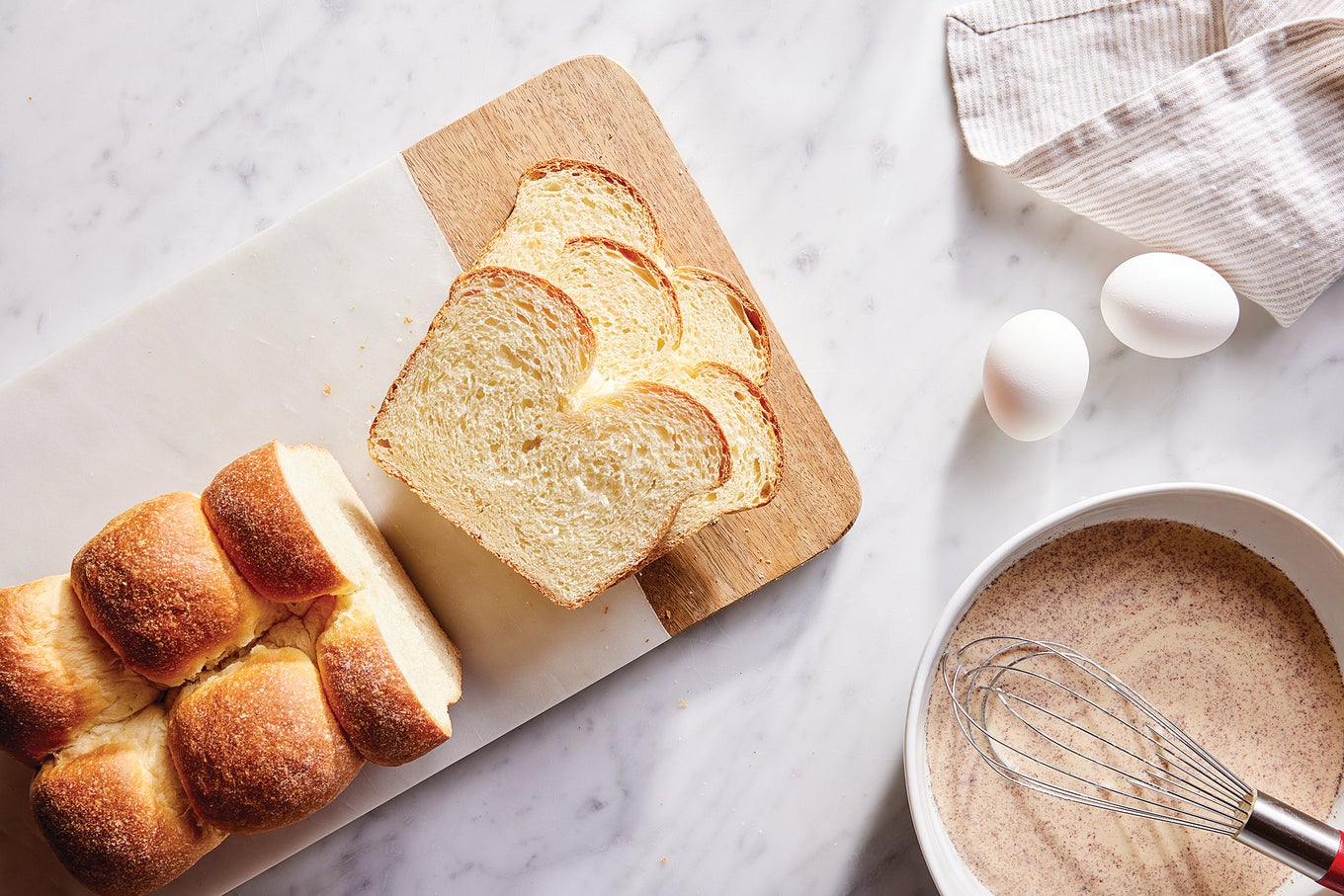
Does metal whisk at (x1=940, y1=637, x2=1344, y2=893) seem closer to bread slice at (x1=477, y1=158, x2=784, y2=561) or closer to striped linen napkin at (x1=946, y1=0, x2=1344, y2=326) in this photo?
bread slice at (x1=477, y1=158, x2=784, y2=561)

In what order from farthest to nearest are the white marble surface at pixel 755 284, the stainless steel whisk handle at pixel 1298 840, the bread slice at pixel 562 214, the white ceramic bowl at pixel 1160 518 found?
the white marble surface at pixel 755 284
the bread slice at pixel 562 214
the white ceramic bowl at pixel 1160 518
the stainless steel whisk handle at pixel 1298 840

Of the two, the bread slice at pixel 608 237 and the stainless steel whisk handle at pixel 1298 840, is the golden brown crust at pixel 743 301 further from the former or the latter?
the stainless steel whisk handle at pixel 1298 840

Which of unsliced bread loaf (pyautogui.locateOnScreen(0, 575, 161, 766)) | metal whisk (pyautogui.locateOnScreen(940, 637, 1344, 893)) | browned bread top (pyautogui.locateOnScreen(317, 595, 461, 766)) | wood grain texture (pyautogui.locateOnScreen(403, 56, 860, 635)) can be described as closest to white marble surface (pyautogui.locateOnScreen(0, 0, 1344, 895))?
wood grain texture (pyautogui.locateOnScreen(403, 56, 860, 635))

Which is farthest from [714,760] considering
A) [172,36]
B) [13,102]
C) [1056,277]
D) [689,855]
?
[13,102]

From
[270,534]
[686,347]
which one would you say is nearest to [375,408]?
[270,534]

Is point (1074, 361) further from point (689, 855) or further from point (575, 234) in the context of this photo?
point (689, 855)

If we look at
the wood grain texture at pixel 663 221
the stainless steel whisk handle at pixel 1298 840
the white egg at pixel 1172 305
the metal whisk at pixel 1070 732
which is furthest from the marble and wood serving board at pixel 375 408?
the stainless steel whisk handle at pixel 1298 840
